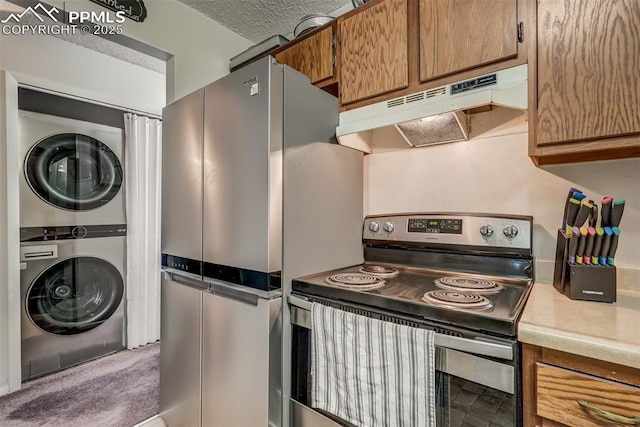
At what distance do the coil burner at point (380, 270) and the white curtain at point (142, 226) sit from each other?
7.15ft

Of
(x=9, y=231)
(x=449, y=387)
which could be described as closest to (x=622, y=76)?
(x=449, y=387)

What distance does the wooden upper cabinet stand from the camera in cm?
91

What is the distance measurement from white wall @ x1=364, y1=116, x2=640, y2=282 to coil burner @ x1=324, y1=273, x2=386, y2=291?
519mm

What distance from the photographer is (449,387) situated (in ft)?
Result: 2.92

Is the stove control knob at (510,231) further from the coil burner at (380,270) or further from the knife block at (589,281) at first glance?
the coil burner at (380,270)

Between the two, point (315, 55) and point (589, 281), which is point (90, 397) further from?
point (589, 281)

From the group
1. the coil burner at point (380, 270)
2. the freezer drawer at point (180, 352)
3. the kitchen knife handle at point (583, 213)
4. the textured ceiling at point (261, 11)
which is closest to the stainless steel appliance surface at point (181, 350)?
the freezer drawer at point (180, 352)

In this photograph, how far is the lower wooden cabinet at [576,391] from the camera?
0.69m

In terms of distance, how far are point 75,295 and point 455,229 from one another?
288 cm

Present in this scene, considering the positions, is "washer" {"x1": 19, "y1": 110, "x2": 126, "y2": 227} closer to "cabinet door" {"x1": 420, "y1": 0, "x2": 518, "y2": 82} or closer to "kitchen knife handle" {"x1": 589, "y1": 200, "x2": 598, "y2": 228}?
"cabinet door" {"x1": 420, "y1": 0, "x2": 518, "y2": 82}

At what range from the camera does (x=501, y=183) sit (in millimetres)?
1396

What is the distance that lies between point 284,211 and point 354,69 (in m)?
0.77

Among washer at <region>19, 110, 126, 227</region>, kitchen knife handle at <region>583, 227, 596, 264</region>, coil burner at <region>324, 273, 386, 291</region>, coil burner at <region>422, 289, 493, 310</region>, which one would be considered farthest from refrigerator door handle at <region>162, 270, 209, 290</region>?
kitchen knife handle at <region>583, 227, 596, 264</region>

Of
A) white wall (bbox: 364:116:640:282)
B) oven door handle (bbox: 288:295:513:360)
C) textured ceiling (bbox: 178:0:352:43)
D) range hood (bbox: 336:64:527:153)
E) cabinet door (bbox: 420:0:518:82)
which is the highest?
textured ceiling (bbox: 178:0:352:43)
